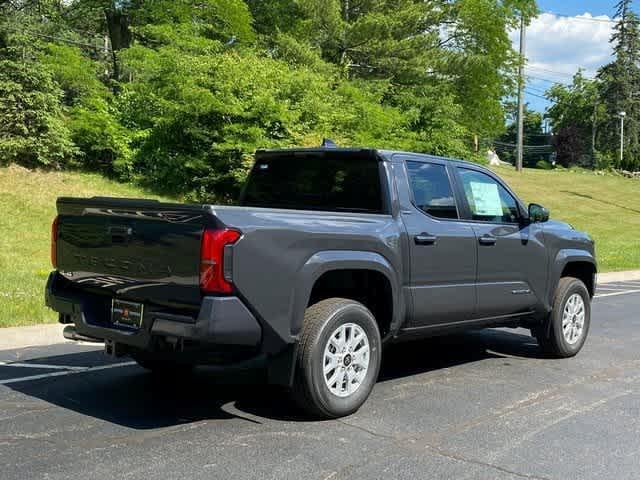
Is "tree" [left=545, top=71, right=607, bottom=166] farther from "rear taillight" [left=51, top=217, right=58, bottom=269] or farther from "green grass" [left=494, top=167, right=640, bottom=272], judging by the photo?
"rear taillight" [left=51, top=217, right=58, bottom=269]

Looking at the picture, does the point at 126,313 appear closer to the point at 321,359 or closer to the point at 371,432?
the point at 321,359

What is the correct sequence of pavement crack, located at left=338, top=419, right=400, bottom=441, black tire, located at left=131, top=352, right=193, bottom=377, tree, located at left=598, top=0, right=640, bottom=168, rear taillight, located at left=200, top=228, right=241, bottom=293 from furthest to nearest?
tree, located at left=598, top=0, right=640, bottom=168 < black tire, located at left=131, top=352, right=193, bottom=377 < pavement crack, located at left=338, top=419, right=400, bottom=441 < rear taillight, located at left=200, top=228, right=241, bottom=293

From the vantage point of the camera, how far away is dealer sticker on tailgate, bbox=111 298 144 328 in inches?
190

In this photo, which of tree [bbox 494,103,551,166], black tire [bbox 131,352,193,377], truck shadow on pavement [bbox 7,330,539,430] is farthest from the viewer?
tree [bbox 494,103,551,166]

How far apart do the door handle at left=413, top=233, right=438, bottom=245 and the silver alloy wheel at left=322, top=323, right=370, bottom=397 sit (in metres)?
0.92

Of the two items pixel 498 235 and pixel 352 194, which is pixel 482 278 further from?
pixel 352 194

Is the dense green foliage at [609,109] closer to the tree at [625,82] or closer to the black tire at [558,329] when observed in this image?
the tree at [625,82]

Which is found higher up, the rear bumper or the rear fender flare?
the rear fender flare

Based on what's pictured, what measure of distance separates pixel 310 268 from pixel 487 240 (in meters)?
2.22

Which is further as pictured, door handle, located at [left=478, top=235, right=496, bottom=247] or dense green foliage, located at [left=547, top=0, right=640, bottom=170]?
dense green foliage, located at [left=547, top=0, right=640, bottom=170]

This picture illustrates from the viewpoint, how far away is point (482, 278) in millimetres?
6355

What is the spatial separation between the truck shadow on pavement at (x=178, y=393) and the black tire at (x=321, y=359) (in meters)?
0.25

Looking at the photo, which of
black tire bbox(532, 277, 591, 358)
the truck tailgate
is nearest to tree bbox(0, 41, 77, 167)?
the truck tailgate

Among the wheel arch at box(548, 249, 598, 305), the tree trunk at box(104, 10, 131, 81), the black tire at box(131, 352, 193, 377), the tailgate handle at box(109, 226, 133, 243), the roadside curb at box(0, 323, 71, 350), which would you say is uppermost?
the tree trunk at box(104, 10, 131, 81)
